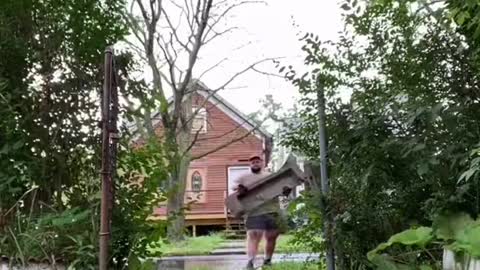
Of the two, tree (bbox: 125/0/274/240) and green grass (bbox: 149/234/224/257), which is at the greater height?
tree (bbox: 125/0/274/240)

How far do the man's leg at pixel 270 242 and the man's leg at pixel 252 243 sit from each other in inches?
3.0

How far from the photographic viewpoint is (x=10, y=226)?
239 centimetres

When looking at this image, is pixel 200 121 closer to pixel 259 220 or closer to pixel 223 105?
pixel 223 105

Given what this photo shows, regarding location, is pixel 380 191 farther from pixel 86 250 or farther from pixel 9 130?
pixel 9 130

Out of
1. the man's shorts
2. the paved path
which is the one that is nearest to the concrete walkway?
the paved path

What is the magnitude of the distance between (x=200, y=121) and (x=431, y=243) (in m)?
6.77

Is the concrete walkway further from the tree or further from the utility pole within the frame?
the utility pole

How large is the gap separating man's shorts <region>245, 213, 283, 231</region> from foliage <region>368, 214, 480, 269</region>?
866 millimetres

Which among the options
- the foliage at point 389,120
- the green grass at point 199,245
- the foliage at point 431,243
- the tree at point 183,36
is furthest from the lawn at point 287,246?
the tree at point 183,36

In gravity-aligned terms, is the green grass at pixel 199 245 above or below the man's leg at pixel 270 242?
below

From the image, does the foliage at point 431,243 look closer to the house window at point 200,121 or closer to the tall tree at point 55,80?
the tall tree at point 55,80

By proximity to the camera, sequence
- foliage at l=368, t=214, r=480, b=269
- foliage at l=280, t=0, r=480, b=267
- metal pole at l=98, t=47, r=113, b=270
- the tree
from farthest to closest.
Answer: the tree
foliage at l=280, t=0, r=480, b=267
metal pole at l=98, t=47, r=113, b=270
foliage at l=368, t=214, r=480, b=269

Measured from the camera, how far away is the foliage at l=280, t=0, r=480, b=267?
221 centimetres

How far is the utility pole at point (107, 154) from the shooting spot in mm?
1951
